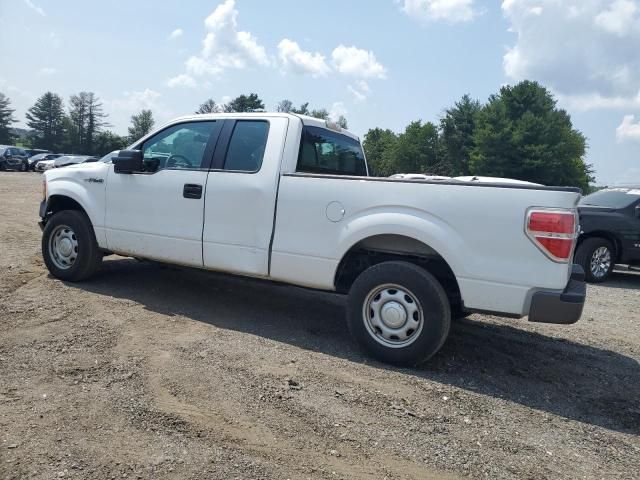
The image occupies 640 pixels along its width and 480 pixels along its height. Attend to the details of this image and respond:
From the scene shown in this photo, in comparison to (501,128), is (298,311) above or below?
below

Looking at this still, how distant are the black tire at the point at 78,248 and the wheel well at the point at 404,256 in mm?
3023

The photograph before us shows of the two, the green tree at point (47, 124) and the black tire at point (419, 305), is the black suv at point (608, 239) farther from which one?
the green tree at point (47, 124)

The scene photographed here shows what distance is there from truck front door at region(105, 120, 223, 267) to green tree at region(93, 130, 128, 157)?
283ft

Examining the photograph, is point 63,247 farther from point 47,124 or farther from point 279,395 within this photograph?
point 47,124

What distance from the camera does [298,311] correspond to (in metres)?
5.69

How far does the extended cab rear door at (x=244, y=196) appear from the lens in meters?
4.78

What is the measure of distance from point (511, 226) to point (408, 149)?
75620 mm

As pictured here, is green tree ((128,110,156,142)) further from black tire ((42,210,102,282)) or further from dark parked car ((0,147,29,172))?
black tire ((42,210,102,282))

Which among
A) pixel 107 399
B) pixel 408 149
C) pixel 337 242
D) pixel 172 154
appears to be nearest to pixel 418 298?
pixel 337 242

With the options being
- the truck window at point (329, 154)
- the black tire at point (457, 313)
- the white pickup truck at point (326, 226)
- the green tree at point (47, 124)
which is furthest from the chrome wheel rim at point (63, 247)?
the green tree at point (47, 124)

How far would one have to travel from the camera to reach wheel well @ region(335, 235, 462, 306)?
4.34 m

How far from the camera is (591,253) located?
947 cm

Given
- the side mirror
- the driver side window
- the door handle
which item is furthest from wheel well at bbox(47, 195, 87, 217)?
the door handle

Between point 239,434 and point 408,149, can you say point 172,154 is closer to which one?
point 239,434
